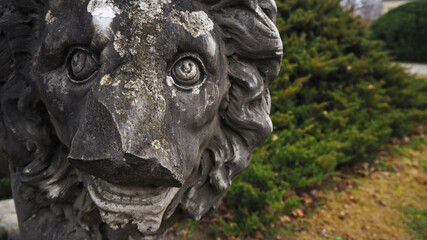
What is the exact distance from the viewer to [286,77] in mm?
4664

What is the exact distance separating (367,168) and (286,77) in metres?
1.57

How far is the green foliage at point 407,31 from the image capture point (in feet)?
35.6

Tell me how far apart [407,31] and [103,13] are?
460 inches

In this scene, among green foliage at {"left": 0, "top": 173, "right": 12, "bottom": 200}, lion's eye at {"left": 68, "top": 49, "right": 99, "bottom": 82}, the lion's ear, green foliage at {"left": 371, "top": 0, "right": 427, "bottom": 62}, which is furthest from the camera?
green foliage at {"left": 371, "top": 0, "right": 427, "bottom": 62}

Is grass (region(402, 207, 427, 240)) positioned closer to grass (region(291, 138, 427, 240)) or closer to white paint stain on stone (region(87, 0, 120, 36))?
grass (region(291, 138, 427, 240))

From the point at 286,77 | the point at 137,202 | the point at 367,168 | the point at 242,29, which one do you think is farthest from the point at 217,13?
the point at 367,168

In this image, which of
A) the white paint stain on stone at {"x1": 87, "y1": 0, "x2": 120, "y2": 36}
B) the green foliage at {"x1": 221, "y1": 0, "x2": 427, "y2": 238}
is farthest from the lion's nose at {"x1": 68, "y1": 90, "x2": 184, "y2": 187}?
the green foliage at {"x1": 221, "y1": 0, "x2": 427, "y2": 238}

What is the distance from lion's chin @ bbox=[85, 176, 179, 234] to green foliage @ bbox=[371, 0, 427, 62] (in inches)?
441

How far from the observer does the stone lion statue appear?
1154 mm

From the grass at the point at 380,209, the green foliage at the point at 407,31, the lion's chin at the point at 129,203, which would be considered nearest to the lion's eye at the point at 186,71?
the lion's chin at the point at 129,203

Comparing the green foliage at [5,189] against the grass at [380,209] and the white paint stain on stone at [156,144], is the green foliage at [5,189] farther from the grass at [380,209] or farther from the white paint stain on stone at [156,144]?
the white paint stain on stone at [156,144]

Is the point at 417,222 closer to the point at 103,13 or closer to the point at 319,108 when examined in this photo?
the point at 319,108

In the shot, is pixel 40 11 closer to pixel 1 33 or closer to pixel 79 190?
pixel 1 33

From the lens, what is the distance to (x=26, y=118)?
1530 millimetres
